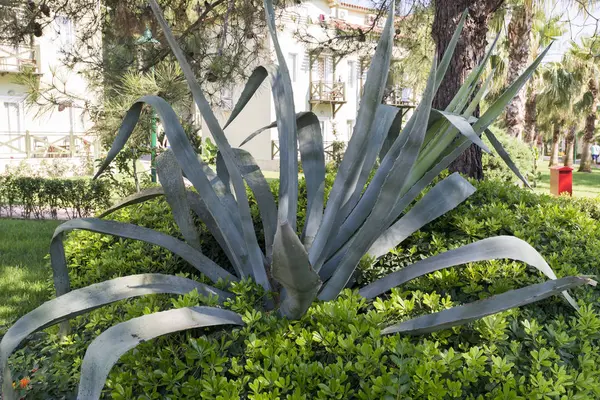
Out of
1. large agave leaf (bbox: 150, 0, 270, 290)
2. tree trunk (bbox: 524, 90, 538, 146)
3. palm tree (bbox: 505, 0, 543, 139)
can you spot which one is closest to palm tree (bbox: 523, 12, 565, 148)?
tree trunk (bbox: 524, 90, 538, 146)

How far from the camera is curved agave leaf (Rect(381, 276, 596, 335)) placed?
1.65 metres

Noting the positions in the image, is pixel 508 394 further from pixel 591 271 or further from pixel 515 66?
pixel 515 66

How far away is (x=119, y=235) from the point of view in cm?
226

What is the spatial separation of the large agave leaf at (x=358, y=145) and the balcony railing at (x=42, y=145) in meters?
17.9

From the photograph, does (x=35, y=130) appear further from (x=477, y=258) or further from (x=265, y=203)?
(x=477, y=258)

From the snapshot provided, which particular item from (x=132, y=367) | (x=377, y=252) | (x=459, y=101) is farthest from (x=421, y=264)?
(x=132, y=367)

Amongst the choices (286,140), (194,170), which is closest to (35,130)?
(194,170)

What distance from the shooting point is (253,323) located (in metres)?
1.84

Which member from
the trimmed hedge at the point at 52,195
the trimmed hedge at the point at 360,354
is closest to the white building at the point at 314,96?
the trimmed hedge at the point at 52,195

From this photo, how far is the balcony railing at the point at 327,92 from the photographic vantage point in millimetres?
24788

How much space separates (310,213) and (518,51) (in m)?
16.8

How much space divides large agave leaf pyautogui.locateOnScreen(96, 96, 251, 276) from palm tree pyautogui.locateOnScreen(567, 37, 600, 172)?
93.1 feet

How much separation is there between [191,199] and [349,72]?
81.9 ft

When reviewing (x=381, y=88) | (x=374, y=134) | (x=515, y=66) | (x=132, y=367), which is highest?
(x=515, y=66)
